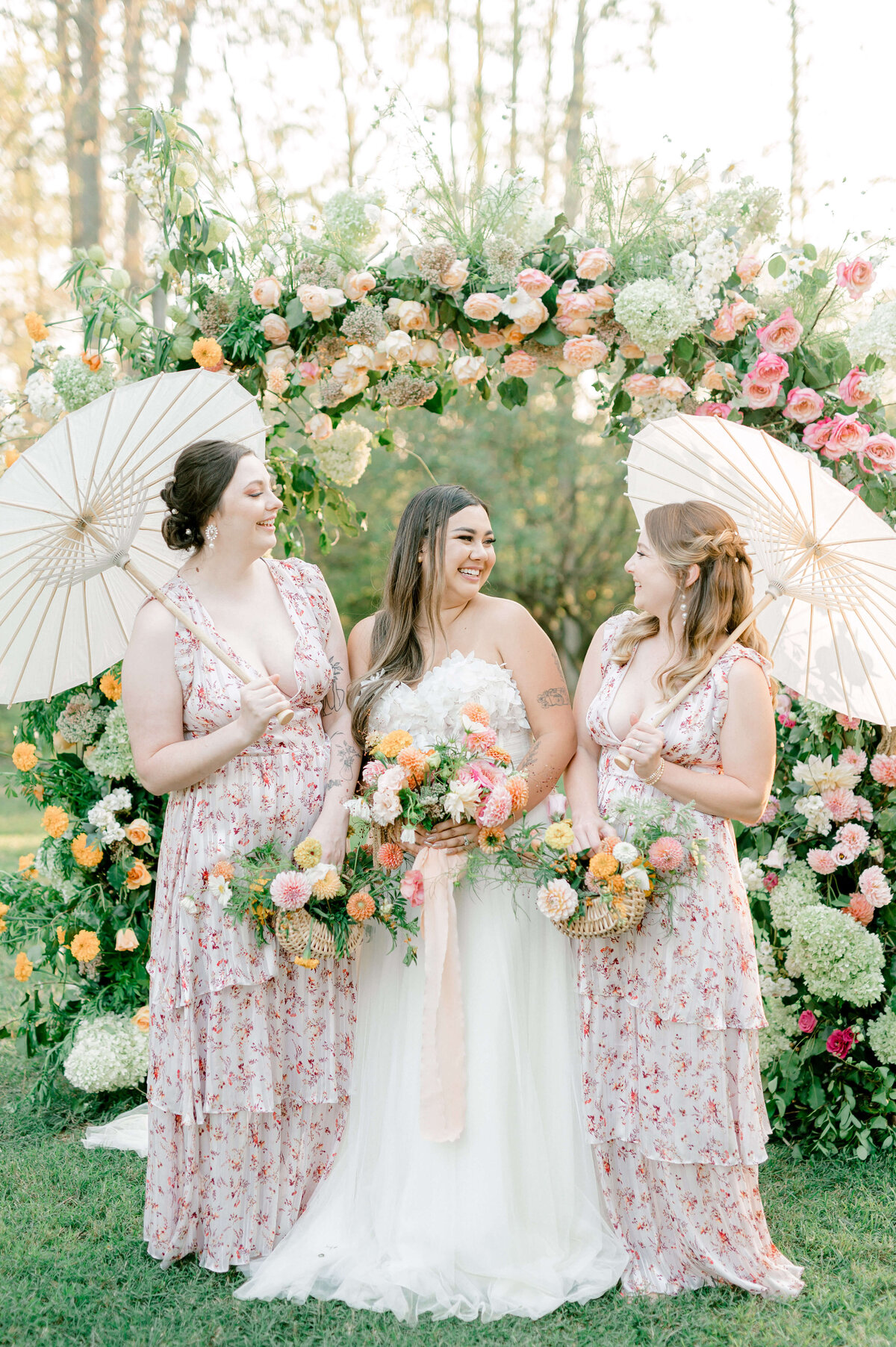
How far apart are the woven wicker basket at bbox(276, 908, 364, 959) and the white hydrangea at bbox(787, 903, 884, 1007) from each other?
6.04 ft

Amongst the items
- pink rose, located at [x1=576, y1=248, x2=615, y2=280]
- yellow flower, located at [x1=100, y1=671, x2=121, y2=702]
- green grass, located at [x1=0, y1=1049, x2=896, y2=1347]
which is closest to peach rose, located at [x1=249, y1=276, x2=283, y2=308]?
pink rose, located at [x1=576, y1=248, x2=615, y2=280]

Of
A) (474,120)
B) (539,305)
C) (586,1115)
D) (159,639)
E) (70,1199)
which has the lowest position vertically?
(70,1199)

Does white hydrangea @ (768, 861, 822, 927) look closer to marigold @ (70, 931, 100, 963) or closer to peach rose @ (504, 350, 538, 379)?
peach rose @ (504, 350, 538, 379)

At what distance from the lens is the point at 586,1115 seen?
10.6 feet

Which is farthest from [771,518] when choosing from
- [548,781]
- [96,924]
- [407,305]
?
[96,924]

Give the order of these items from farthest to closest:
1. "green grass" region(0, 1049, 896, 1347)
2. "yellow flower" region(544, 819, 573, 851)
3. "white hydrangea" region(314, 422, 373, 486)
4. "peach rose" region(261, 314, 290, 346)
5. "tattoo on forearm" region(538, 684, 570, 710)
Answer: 1. "white hydrangea" region(314, 422, 373, 486)
2. "peach rose" region(261, 314, 290, 346)
3. "tattoo on forearm" region(538, 684, 570, 710)
4. "yellow flower" region(544, 819, 573, 851)
5. "green grass" region(0, 1049, 896, 1347)

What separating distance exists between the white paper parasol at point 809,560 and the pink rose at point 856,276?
3.08ft

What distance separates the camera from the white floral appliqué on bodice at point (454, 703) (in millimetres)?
3346

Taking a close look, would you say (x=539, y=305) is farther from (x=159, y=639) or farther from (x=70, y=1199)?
(x=70, y=1199)

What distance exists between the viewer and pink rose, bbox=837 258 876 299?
12.3 feet

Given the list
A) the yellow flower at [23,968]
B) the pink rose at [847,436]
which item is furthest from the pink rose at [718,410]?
the yellow flower at [23,968]

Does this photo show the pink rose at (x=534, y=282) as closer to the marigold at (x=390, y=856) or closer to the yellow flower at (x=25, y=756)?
the marigold at (x=390, y=856)

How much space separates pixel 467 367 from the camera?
425cm

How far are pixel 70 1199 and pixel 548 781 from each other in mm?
2305
